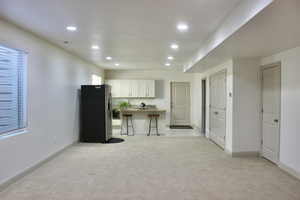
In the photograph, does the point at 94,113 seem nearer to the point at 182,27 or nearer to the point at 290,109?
the point at 182,27

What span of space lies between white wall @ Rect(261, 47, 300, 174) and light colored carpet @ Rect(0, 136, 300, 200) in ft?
1.12

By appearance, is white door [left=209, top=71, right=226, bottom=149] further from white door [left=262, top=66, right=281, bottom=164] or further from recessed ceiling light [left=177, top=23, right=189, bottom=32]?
recessed ceiling light [left=177, top=23, right=189, bottom=32]

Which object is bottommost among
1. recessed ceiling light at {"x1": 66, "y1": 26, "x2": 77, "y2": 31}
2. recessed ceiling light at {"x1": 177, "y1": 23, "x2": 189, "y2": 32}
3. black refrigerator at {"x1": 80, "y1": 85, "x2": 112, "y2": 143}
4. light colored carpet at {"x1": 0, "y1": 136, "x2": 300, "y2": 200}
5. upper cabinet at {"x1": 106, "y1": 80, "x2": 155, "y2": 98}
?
light colored carpet at {"x1": 0, "y1": 136, "x2": 300, "y2": 200}

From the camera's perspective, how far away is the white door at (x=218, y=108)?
18.7ft

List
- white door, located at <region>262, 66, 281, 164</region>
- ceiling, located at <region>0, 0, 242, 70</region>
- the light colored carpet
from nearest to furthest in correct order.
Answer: ceiling, located at <region>0, 0, 242, 70</region> → the light colored carpet → white door, located at <region>262, 66, 281, 164</region>

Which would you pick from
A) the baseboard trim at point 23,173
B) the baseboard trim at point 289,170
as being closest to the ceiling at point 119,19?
the baseboard trim at point 23,173

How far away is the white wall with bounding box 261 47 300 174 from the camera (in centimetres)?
371

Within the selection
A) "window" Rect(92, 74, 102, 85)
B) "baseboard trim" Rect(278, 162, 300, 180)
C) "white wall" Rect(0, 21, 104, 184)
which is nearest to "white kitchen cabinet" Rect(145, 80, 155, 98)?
"window" Rect(92, 74, 102, 85)

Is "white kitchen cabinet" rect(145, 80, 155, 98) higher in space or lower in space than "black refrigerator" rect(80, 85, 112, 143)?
higher

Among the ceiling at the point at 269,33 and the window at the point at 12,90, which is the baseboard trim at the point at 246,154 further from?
the window at the point at 12,90

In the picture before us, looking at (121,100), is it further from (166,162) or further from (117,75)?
(166,162)

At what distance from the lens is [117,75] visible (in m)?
9.66

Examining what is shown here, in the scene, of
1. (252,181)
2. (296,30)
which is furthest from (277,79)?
(252,181)

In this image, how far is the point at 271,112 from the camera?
14.9 ft
